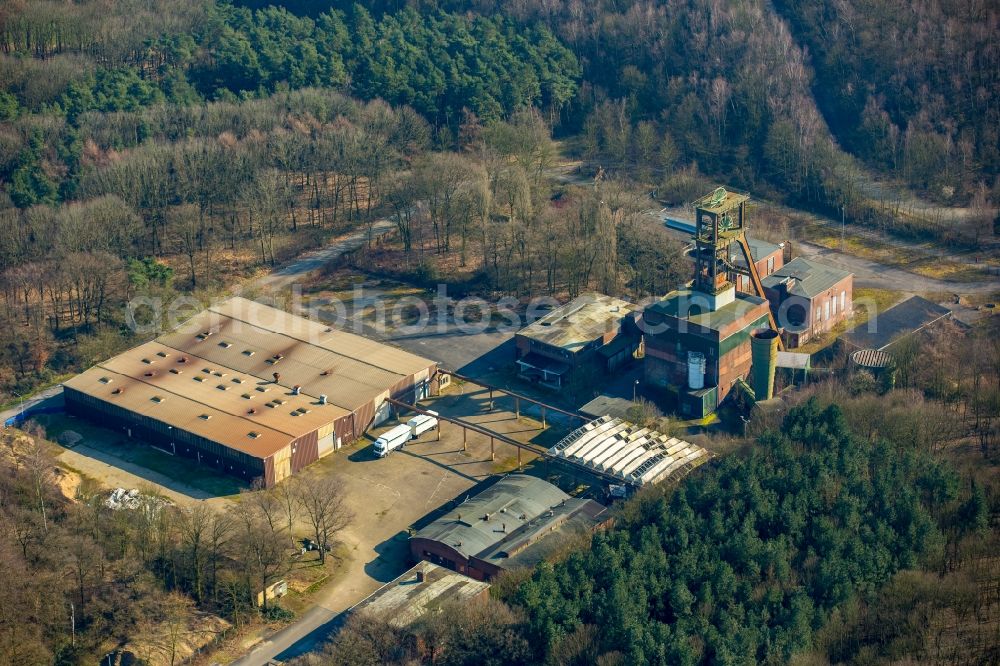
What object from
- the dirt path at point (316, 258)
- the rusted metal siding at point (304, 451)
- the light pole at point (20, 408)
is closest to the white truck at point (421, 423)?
the rusted metal siding at point (304, 451)

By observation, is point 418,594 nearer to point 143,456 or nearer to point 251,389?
point 143,456

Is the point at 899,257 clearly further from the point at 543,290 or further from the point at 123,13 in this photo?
the point at 123,13

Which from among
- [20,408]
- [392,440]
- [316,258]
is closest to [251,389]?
[392,440]

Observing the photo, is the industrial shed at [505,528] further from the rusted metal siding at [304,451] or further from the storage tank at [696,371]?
the storage tank at [696,371]

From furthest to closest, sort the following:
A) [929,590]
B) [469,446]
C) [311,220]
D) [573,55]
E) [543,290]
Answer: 1. [573,55]
2. [311,220]
3. [543,290]
4. [469,446]
5. [929,590]

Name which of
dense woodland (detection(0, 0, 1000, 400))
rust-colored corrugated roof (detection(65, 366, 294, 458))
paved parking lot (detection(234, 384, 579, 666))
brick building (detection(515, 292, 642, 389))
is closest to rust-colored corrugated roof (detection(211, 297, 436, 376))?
paved parking lot (detection(234, 384, 579, 666))

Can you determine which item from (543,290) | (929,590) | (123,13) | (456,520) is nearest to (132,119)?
(123,13)
